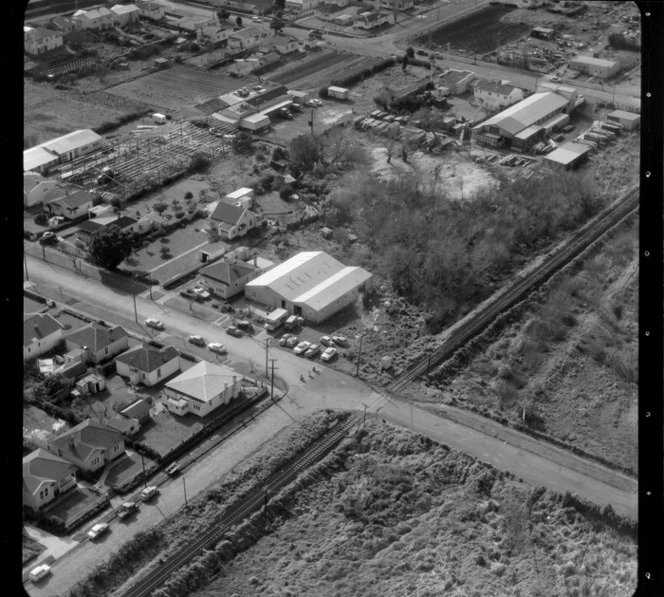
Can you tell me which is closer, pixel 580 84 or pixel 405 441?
pixel 405 441

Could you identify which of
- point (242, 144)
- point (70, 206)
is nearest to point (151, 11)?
point (242, 144)

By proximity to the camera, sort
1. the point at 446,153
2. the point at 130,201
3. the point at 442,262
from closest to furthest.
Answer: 1. the point at 442,262
2. the point at 130,201
3. the point at 446,153

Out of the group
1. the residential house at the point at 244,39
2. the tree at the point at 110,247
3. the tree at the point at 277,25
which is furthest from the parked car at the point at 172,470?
the tree at the point at 277,25

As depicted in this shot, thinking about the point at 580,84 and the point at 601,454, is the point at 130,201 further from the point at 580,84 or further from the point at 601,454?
the point at 580,84

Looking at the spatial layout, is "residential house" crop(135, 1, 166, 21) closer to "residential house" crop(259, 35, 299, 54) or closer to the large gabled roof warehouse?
"residential house" crop(259, 35, 299, 54)

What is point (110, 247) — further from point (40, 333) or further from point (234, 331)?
point (234, 331)
